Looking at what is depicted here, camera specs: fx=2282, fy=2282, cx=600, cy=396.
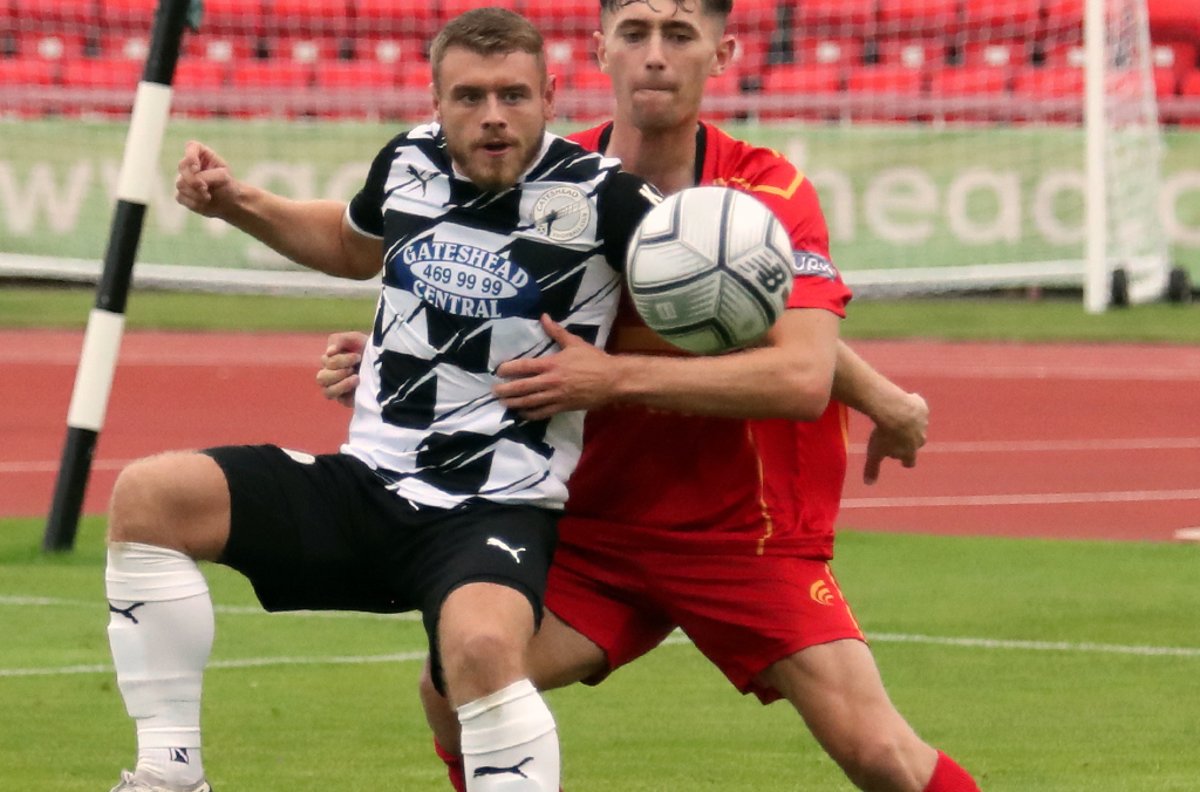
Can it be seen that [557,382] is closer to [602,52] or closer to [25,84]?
[602,52]

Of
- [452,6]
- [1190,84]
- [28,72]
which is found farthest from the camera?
[452,6]

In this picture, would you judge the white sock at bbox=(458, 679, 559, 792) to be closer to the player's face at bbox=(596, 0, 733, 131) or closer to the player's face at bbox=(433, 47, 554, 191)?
the player's face at bbox=(433, 47, 554, 191)

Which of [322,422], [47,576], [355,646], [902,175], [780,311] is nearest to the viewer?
[780,311]

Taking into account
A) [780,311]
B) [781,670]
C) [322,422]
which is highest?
[780,311]

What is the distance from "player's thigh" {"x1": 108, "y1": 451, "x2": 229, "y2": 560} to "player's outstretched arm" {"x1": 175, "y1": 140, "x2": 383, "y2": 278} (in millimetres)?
777

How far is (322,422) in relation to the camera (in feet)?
47.0

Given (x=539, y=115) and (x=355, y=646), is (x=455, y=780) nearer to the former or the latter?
(x=539, y=115)

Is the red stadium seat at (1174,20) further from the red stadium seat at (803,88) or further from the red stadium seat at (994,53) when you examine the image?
the red stadium seat at (803,88)

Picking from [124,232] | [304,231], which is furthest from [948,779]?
[124,232]

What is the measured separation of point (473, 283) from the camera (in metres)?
4.64

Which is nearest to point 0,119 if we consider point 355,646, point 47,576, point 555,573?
point 47,576

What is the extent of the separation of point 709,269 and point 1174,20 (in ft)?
69.2

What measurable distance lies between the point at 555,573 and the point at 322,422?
370 inches

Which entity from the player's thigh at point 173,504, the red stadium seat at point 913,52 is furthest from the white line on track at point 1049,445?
the red stadium seat at point 913,52
